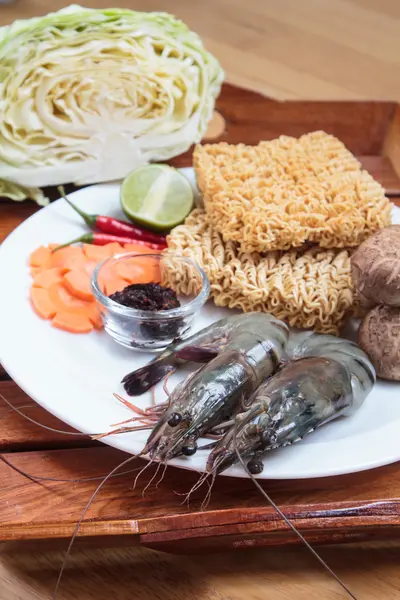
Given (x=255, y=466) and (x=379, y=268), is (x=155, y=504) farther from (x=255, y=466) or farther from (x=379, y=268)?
(x=379, y=268)

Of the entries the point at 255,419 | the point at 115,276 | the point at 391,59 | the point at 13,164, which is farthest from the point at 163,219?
the point at 391,59

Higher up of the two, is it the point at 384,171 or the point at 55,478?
the point at 384,171

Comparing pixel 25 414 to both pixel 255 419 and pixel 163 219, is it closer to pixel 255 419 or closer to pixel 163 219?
pixel 255 419

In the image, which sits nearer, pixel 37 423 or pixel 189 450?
pixel 189 450

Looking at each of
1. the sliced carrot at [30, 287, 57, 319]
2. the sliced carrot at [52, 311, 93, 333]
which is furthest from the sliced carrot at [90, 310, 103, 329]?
the sliced carrot at [30, 287, 57, 319]

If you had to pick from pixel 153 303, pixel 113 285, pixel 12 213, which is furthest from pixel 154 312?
pixel 12 213

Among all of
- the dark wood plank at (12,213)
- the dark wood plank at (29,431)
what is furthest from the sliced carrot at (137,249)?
the dark wood plank at (29,431)

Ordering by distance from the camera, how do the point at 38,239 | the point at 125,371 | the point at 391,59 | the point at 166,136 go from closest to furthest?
the point at 125,371, the point at 38,239, the point at 166,136, the point at 391,59
